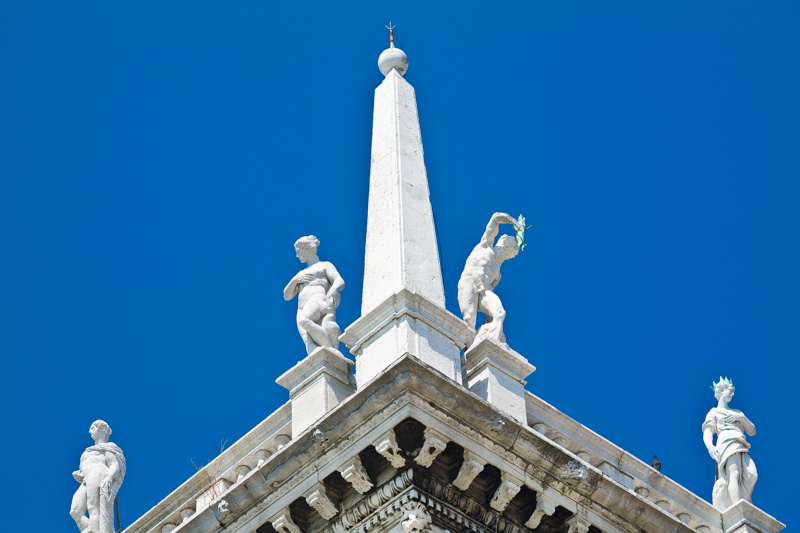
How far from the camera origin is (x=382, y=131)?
29.8 meters

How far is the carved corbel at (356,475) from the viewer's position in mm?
23406

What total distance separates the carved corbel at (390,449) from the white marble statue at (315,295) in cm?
288

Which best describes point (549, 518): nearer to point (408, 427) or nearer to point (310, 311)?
point (408, 427)

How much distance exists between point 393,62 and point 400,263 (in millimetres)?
6028

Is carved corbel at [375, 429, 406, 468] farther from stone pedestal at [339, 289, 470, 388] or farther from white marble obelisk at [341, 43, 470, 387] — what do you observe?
stone pedestal at [339, 289, 470, 388]

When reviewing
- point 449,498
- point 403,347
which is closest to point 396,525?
point 449,498

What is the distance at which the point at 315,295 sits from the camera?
2681 centimetres

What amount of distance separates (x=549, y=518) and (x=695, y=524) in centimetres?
328

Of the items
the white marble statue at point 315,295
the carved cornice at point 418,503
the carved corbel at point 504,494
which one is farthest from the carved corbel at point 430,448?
the white marble statue at point 315,295

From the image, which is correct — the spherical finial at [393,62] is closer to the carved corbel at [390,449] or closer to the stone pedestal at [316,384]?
the stone pedestal at [316,384]

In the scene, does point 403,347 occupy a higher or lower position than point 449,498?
higher

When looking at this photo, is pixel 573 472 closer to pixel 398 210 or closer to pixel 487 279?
pixel 487 279

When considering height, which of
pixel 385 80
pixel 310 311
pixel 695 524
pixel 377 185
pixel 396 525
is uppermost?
pixel 385 80

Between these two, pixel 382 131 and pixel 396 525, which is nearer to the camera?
pixel 396 525
